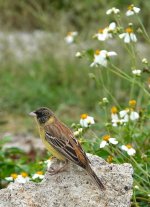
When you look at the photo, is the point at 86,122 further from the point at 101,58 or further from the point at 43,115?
the point at 101,58

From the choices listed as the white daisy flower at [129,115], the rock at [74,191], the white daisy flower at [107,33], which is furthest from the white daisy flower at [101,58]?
the rock at [74,191]

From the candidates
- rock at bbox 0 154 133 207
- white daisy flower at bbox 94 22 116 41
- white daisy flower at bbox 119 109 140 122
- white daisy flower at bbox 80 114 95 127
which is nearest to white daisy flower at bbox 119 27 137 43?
white daisy flower at bbox 94 22 116 41

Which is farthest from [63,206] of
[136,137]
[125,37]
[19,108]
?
[19,108]

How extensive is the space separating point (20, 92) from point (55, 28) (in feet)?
5.30

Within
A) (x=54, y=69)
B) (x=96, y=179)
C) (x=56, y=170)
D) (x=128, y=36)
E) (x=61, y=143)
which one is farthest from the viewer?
(x=54, y=69)

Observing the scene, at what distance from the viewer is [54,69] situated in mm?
11633

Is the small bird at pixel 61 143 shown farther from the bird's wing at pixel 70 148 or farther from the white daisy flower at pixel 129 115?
the white daisy flower at pixel 129 115

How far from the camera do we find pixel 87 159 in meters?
5.23

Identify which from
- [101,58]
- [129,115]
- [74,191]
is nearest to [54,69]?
[101,58]

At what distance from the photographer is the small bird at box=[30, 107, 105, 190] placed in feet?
17.0

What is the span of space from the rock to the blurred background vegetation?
14.3ft

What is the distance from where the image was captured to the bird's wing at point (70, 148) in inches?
205

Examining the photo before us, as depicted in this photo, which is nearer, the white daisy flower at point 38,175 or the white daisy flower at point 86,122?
the white daisy flower at point 86,122

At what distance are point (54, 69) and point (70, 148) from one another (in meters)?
6.34
